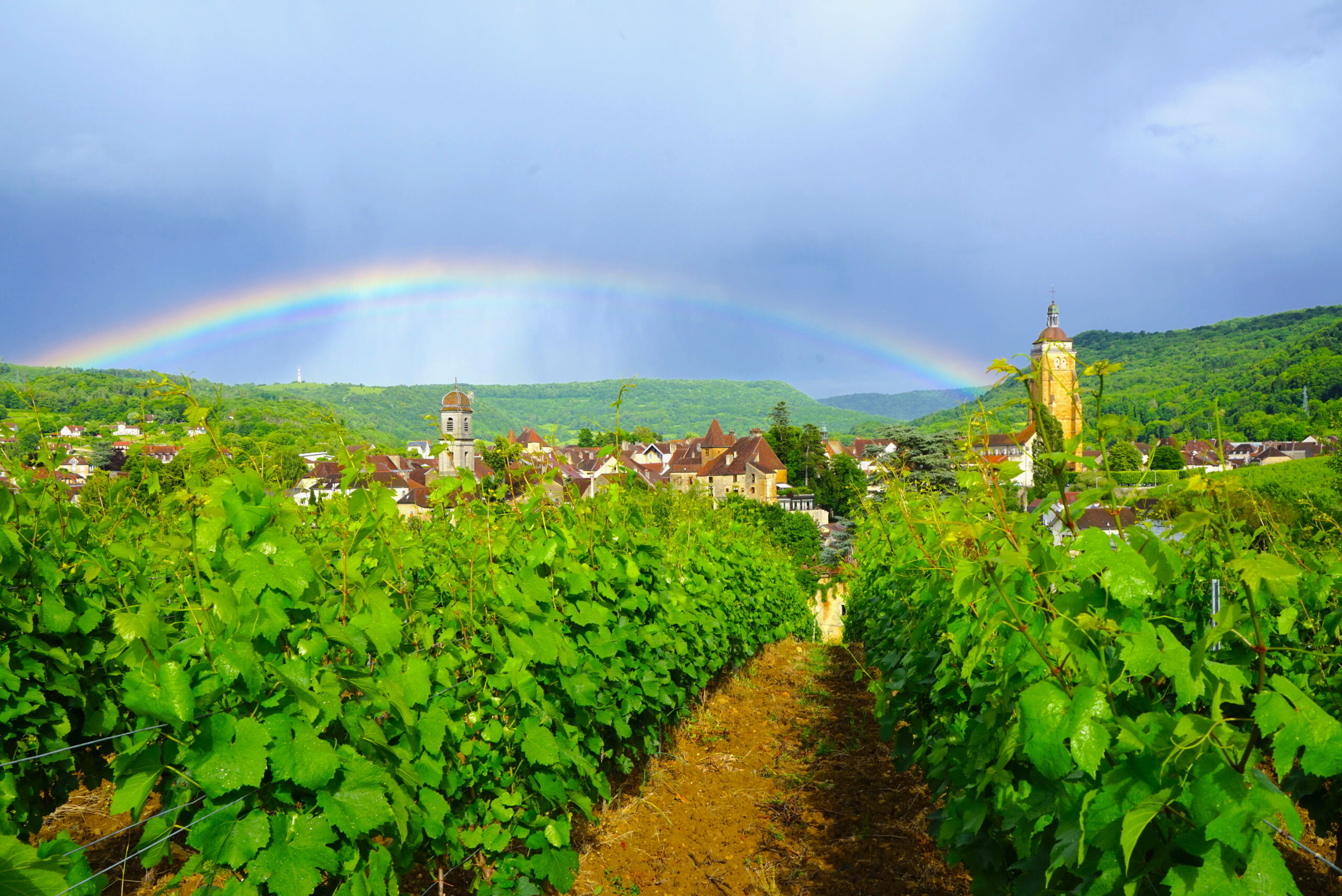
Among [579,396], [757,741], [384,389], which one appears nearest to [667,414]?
[579,396]

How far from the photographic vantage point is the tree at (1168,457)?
2.00 metres

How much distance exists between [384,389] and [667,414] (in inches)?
2391

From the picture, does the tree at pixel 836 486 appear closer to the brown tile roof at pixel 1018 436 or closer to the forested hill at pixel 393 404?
the forested hill at pixel 393 404

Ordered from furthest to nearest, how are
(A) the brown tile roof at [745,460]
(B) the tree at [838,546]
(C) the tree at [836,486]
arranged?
(A) the brown tile roof at [745,460], (C) the tree at [836,486], (B) the tree at [838,546]

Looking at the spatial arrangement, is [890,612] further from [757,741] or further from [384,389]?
[384,389]

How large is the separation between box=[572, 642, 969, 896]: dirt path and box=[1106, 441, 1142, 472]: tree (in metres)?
3.06

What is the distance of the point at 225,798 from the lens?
1758mm

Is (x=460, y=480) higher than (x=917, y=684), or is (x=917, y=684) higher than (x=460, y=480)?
(x=460, y=480)

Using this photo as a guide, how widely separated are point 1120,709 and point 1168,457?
948 mm

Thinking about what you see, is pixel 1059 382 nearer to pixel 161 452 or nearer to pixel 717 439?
pixel 161 452

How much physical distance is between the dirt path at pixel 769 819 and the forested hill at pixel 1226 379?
9.46 feet

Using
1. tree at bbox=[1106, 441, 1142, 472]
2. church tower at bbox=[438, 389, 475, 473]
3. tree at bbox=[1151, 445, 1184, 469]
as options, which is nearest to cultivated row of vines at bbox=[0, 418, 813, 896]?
church tower at bbox=[438, 389, 475, 473]

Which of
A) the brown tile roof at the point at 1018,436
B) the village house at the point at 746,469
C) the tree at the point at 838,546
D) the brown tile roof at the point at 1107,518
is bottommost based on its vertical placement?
the tree at the point at 838,546

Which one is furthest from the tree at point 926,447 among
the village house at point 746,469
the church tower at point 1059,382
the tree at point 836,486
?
the church tower at point 1059,382
